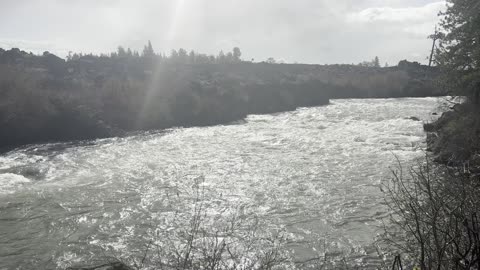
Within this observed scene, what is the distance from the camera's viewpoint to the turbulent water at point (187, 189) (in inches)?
400

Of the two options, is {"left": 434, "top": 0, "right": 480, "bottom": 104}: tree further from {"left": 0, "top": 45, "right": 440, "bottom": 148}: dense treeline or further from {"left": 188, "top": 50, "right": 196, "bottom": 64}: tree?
{"left": 188, "top": 50, "right": 196, "bottom": 64}: tree

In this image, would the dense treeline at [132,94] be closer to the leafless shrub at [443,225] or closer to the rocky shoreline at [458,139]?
the rocky shoreline at [458,139]

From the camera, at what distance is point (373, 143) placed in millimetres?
22688

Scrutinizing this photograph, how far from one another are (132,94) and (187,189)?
22.7 metres

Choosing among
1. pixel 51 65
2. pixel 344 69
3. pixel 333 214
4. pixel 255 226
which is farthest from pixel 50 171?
pixel 344 69

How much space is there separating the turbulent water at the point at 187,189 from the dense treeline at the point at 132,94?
160 inches

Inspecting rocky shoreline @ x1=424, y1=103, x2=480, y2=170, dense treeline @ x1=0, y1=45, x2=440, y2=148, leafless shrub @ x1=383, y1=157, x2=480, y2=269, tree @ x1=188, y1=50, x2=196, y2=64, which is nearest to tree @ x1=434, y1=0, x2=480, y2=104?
rocky shoreline @ x1=424, y1=103, x2=480, y2=170

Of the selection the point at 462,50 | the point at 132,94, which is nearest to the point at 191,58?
the point at 132,94

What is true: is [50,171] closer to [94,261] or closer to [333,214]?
[94,261]

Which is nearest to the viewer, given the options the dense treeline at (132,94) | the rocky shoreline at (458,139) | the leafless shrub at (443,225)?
the leafless shrub at (443,225)

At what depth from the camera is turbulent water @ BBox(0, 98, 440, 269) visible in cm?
1015

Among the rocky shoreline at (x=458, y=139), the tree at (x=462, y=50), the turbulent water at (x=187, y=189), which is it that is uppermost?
the tree at (x=462, y=50)

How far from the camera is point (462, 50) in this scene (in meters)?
19.7

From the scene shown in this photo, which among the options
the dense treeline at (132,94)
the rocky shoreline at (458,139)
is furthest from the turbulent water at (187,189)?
the dense treeline at (132,94)
